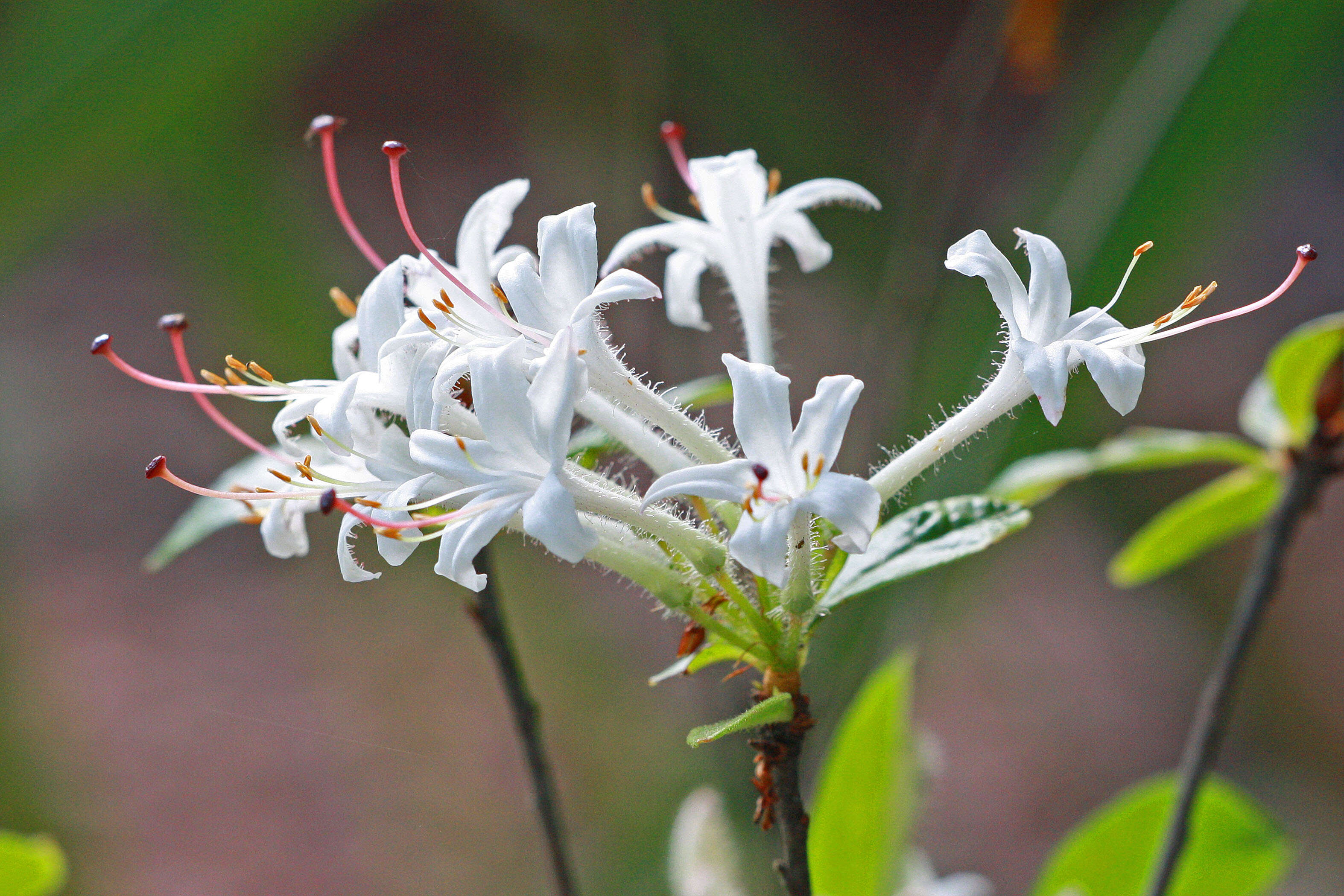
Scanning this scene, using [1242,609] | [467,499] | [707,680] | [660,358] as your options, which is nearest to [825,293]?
[660,358]

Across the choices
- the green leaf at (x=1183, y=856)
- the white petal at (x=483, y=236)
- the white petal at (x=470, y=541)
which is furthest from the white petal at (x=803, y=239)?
the green leaf at (x=1183, y=856)

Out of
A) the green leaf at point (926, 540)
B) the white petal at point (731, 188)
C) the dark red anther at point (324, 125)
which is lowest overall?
the green leaf at point (926, 540)

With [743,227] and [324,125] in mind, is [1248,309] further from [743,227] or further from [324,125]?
[324,125]

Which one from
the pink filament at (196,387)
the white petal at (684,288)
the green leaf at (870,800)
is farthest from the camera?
the green leaf at (870,800)

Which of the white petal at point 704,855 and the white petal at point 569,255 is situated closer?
the white petal at point 569,255

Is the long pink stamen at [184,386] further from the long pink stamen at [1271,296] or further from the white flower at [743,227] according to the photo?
the long pink stamen at [1271,296]

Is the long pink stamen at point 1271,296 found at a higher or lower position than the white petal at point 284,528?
lower

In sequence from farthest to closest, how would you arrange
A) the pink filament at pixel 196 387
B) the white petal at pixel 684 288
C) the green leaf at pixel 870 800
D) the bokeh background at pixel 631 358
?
the bokeh background at pixel 631 358, the green leaf at pixel 870 800, the white petal at pixel 684 288, the pink filament at pixel 196 387

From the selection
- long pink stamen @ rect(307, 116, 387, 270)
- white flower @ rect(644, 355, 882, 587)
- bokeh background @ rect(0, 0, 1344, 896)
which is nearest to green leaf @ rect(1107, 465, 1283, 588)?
bokeh background @ rect(0, 0, 1344, 896)

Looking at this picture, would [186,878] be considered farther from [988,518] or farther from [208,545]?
[988,518]
